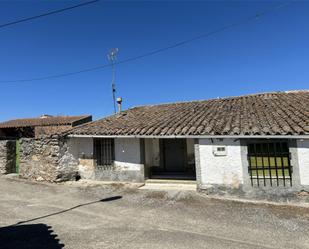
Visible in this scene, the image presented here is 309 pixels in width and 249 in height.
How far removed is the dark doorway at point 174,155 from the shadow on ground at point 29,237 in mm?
7947

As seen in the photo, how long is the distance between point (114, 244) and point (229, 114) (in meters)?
8.20

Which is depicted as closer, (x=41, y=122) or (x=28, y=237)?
(x=28, y=237)

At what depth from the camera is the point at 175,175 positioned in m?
12.6

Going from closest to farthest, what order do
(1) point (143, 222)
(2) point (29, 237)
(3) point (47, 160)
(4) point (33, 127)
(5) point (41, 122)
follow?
(2) point (29, 237)
(1) point (143, 222)
(3) point (47, 160)
(4) point (33, 127)
(5) point (41, 122)

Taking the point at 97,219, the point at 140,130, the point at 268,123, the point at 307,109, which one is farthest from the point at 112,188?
the point at 307,109

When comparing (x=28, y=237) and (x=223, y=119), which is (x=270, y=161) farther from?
(x=28, y=237)

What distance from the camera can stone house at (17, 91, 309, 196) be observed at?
8.63m

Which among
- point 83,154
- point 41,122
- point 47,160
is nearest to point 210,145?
point 83,154

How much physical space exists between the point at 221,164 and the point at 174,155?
436cm

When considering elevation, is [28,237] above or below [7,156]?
below

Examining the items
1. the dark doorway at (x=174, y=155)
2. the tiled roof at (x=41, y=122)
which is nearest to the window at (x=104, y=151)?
the dark doorway at (x=174, y=155)

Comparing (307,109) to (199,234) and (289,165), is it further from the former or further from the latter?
(199,234)

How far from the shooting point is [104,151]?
12.6 m

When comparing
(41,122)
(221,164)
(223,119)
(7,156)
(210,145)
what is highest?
(41,122)
